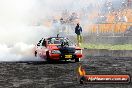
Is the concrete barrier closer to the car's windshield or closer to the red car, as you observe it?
the car's windshield

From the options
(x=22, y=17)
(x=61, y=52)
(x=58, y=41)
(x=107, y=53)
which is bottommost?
(x=107, y=53)

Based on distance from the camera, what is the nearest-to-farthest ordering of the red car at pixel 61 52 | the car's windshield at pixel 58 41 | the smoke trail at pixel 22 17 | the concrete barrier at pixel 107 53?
the red car at pixel 61 52 → the car's windshield at pixel 58 41 → the concrete barrier at pixel 107 53 → the smoke trail at pixel 22 17

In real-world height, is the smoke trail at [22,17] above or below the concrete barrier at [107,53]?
above

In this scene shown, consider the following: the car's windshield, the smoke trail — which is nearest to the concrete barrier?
the car's windshield

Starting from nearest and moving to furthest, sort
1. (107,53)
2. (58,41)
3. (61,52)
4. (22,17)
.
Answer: (61,52)
(58,41)
(107,53)
(22,17)

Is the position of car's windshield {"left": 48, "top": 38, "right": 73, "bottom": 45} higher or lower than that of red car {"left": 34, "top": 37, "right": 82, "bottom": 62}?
higher

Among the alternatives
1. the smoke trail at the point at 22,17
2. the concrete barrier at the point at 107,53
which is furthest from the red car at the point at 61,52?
the smoke trail at the point at 22,17

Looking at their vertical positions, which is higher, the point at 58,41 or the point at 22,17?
the point at 22,17

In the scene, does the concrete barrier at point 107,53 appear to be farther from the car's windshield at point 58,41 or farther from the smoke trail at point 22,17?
the smoke trail at point 22,17

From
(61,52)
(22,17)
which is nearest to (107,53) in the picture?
(61,52)

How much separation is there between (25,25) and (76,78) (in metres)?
24.0

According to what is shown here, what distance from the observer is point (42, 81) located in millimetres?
12445

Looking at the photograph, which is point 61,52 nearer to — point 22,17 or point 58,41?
point 58,41

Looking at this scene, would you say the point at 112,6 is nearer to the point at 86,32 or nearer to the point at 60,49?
the point at 86,32
